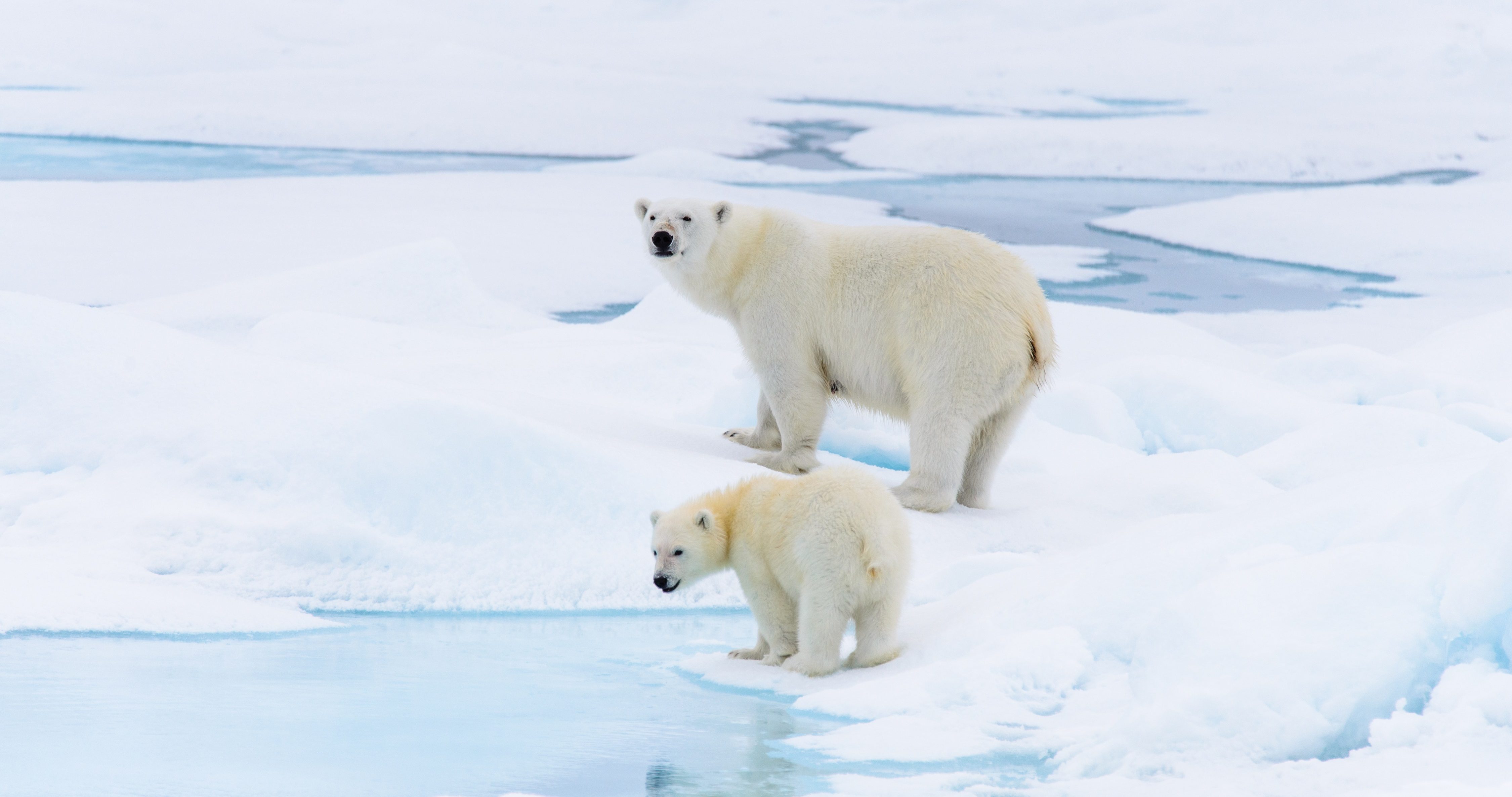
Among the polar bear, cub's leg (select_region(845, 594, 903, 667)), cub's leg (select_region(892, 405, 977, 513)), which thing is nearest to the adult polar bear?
cub's leg (select_region(892, 405, 977, 513))

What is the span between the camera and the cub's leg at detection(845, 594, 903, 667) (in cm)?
329

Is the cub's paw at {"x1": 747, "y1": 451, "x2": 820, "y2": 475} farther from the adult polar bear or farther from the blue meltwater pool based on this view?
the blue meltwater pool

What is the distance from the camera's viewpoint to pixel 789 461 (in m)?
5.41

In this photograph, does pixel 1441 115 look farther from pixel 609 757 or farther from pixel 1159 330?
pixel 609 757

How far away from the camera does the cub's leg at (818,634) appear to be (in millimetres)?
3256

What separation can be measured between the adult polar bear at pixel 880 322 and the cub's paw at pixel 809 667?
1.86 metres

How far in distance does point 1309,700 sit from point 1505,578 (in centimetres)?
44

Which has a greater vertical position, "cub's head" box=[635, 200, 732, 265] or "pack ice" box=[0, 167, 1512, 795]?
"cub's head" box=[635, 200, 732, 265]

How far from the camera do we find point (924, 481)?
16.8ft

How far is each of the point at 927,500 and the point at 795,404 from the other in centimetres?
A: 66

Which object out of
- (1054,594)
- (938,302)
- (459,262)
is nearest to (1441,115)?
(459,262)

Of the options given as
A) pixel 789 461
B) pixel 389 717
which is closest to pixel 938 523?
pixel 789 461

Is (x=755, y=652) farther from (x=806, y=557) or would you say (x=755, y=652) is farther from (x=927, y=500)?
(x=927, y=500)

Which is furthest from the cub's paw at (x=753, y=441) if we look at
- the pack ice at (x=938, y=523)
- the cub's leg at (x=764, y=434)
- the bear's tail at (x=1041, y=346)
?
the bear's tail at (x=1041, y=346)
